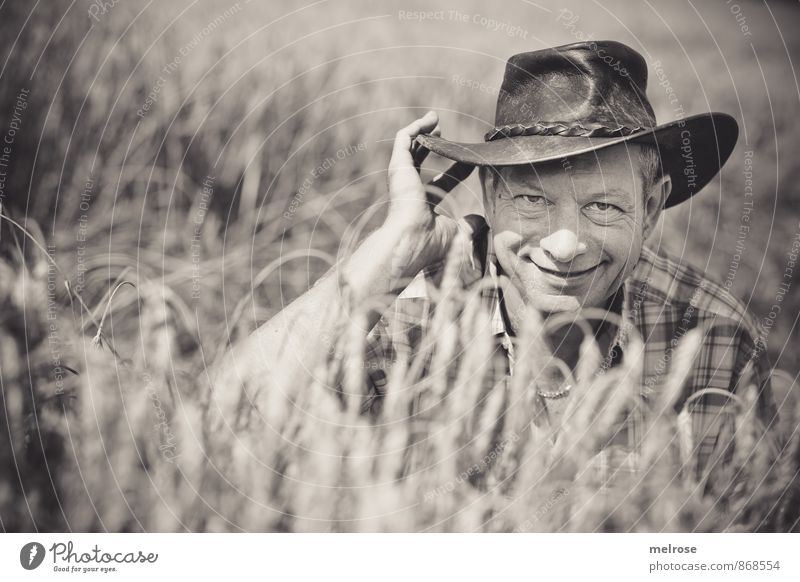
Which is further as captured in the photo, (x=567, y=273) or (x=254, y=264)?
(x=254, y=264)

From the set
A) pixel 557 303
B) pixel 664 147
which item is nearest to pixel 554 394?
pixel 557 303

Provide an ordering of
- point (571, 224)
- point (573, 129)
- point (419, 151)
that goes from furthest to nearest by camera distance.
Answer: point (419, 151) → point (571, 224) → point (573, 129)

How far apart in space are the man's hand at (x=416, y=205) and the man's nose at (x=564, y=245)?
254mm

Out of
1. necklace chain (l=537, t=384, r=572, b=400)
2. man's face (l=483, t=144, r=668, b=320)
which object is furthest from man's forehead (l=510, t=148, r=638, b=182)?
necklace chain (l=537, t=384, r=572, b=400)

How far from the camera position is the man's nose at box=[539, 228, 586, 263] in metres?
2.05

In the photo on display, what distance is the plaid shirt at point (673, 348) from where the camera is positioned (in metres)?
2.22

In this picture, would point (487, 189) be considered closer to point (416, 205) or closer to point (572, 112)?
point (416, 205)

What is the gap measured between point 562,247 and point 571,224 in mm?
58

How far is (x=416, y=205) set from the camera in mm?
2094

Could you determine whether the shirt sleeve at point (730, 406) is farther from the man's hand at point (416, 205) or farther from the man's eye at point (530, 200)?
the man's hand at point (416, 205)

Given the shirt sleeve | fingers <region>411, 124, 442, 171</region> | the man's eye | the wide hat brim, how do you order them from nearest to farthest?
1. the wide hat brim
2. the man's eye
3. fingers <region>411, 124, 442, 171</region>
4. the shirt sleeve

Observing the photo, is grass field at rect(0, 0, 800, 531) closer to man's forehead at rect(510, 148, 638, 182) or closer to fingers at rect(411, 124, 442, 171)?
fingers at rect(411, 124, 442, 171)

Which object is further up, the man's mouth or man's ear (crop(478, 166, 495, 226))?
man's ear (crop(478, 166, 495, 226))

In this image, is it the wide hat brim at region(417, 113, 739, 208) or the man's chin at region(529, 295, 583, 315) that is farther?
the man's chin at region(529, 295, 583, 315)
